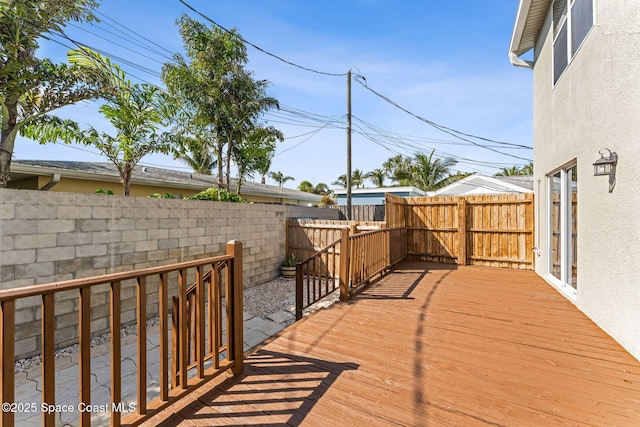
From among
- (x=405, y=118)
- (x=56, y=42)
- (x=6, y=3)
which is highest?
(x=405, y=118)

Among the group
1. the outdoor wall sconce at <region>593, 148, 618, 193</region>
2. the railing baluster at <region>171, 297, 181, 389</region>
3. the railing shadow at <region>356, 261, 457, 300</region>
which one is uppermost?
the outdoor wall sconce at <region>593, 148, 618, 193</region>

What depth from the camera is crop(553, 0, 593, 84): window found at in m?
3.47

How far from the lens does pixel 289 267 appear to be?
7.89m

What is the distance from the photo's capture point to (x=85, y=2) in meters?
4.67

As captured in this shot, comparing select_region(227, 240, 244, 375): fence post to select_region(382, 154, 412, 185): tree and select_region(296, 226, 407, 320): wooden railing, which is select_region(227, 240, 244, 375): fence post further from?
select_region(382, 154, 412, 185): tree

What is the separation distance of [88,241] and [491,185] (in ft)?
48.8

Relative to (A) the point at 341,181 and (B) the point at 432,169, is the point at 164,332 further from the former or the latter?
(A) the point at 341,181

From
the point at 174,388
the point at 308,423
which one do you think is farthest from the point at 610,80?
the point at 174,388

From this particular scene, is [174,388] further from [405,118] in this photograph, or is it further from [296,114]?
[405,118]

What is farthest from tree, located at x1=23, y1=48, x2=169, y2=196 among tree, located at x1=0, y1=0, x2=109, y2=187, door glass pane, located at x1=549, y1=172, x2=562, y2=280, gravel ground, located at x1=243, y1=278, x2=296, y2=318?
door glass pane, located at x1=549, y1=172, x2=562, y2=280

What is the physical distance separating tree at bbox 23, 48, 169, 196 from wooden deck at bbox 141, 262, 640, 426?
573 centimetres

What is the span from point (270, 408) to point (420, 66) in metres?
9.96

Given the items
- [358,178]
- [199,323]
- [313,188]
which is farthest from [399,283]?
[313,188]

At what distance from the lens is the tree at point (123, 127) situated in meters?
5.46
